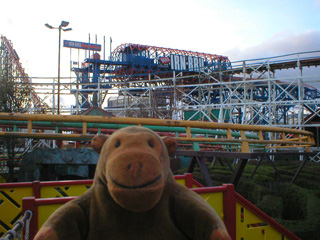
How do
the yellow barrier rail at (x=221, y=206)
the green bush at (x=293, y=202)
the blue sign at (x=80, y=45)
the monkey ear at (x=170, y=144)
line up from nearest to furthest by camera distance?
the monkey ear at (x=170, y=144) < the yellow barrier rail at (x=221, y=206) < the green bush at (x=293, y=202) < the blue sign at (x=80, y=45)

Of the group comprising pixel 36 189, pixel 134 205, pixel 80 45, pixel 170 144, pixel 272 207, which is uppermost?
pixel 80 45

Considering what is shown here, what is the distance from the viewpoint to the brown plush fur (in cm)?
150

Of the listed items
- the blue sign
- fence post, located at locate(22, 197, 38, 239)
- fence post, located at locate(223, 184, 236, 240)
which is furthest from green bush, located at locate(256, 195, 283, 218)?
the blue sign

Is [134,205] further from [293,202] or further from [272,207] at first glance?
[293,202]

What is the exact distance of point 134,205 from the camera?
150 cm

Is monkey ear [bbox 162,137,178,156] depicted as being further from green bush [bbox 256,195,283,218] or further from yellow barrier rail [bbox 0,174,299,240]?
green bush [bbox 256,195,283,218]

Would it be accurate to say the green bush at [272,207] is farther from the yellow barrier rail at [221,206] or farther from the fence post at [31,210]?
the fence post at [31,210]

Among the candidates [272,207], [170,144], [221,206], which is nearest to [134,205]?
[170,144]

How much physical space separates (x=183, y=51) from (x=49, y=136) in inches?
1179

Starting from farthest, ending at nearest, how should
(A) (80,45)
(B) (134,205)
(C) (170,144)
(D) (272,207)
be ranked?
1. (A) (80,45)
2. (D) (272,207)
3. (C) (170,144)
4. (B) (134,205)

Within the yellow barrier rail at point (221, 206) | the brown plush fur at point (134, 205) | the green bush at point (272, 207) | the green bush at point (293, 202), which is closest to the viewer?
the brown plush fur at point (134, 205)

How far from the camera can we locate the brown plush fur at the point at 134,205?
4.93 ft

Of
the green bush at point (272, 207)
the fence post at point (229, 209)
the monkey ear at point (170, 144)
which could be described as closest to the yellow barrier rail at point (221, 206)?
the fence post at point (229, 209)

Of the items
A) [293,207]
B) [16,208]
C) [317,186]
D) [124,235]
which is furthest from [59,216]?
[317,186]
